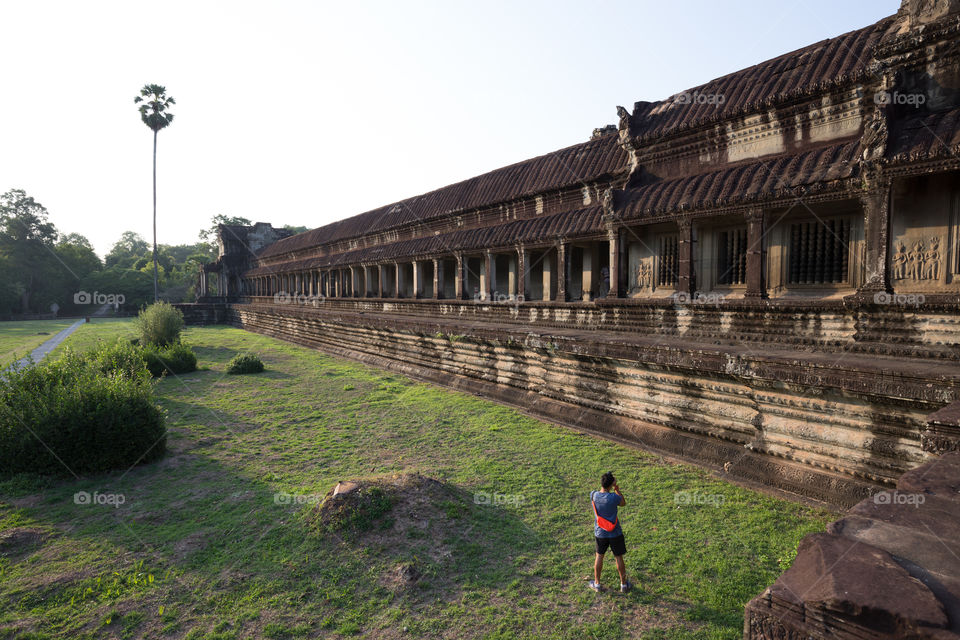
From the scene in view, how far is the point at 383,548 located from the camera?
4.58 meters

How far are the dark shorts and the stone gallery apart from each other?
1.51m

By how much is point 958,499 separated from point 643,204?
7225mm

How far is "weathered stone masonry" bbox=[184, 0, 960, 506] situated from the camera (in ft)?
18.3

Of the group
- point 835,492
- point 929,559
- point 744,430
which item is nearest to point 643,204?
point 744,430

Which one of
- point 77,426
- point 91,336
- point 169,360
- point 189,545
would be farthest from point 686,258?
point 91,336

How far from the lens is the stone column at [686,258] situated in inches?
343

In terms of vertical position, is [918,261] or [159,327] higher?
[918,261]

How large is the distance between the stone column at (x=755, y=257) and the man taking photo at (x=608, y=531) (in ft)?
18.0

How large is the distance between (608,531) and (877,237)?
5.78 meters

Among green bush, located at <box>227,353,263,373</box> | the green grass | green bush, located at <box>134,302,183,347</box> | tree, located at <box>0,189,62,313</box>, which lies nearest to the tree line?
tree, located at <box>0,189,62,313</box>

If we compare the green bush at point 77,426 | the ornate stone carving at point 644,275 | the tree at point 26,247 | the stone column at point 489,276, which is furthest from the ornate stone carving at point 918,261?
the tree at point 26,247

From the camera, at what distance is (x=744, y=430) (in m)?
6.41

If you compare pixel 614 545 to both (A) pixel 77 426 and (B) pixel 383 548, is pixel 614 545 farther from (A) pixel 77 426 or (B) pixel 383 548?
(A) pixel 77 426

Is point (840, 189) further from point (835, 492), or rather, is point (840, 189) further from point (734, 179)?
point (835, 492)
